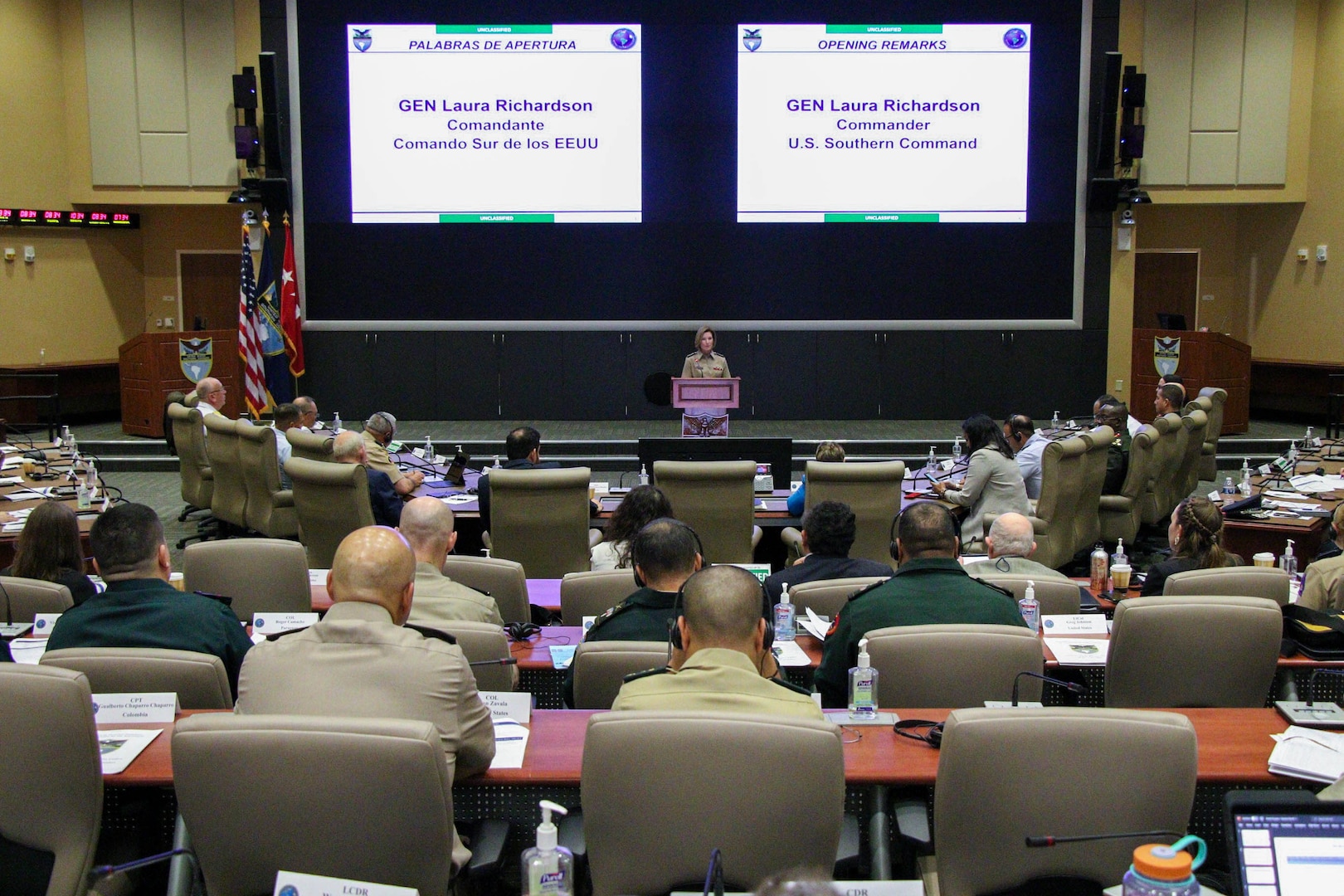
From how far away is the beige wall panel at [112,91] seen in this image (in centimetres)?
1369

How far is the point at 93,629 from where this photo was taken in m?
3.25

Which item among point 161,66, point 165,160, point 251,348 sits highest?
point 161,66

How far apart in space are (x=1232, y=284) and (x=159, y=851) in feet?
49.7

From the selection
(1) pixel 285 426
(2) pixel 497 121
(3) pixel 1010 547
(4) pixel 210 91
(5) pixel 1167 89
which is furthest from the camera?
(5) pixel 1167 89

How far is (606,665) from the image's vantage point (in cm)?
324

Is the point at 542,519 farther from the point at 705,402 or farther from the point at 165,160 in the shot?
the point at 165,160

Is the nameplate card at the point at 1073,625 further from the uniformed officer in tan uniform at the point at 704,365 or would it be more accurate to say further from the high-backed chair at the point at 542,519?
the uniformed officer in tan uniform at the point at 704,365

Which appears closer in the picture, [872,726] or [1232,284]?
[872,726]

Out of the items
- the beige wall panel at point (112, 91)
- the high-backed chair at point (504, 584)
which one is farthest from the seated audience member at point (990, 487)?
the beige wall panel at point (112, 91)

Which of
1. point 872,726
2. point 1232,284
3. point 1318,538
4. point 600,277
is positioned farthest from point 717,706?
point 1232,284

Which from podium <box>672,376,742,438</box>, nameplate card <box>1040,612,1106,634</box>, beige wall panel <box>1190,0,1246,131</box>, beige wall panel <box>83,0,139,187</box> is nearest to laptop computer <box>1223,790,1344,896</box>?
nameplate card <box>1040,612,1106,634</box>

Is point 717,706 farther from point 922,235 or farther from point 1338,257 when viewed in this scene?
point 1338,257

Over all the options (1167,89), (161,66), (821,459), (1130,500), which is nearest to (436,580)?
(821,459)

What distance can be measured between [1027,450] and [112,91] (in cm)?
1103
